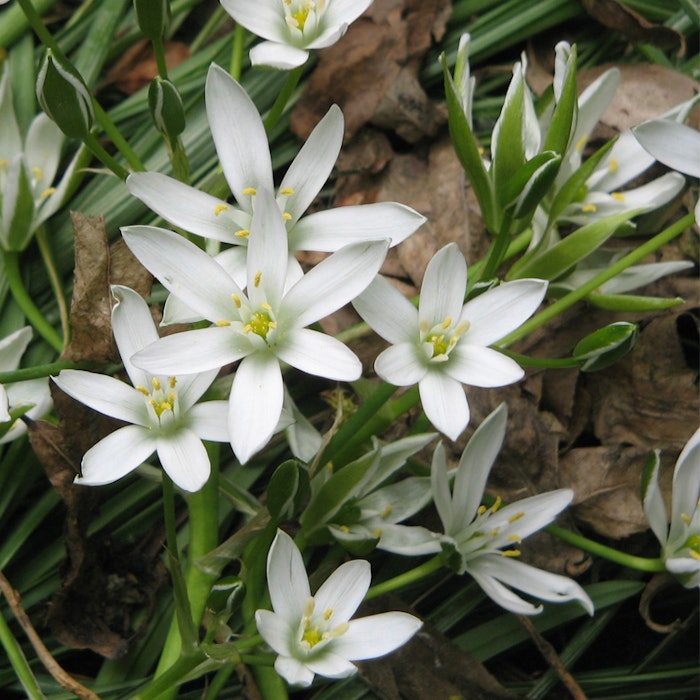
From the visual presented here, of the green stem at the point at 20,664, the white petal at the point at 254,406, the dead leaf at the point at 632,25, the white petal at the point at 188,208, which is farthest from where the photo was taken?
the dead leaf at the point at 632,25

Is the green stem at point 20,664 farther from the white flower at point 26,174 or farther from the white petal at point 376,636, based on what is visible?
the white flower at point 26,174

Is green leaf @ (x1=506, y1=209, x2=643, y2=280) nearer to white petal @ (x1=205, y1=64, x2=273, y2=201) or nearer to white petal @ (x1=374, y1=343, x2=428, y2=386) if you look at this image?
white petal @ (x1=374, y1=343, x2=428, y2=386)

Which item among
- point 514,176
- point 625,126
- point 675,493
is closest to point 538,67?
point 625,126

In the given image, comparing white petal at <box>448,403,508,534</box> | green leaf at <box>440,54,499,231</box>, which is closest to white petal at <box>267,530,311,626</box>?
white petal at <box>448,403,508,534</box>

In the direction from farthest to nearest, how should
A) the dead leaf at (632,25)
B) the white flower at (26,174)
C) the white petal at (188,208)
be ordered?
1. the dead leaf at (632,25)
2. the white flower at (26,174)
3. the white petal at (188,208)

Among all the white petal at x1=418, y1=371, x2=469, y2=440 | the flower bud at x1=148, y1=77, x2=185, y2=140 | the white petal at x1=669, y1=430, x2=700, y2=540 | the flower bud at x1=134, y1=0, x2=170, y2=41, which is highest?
Result: the flower bud at x1=134, y1=0, x2=170, y2=41

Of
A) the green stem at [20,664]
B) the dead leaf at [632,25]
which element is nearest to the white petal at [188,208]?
the green stem at [20,664]

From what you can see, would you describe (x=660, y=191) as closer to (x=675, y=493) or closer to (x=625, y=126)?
(x=625, y=126)
